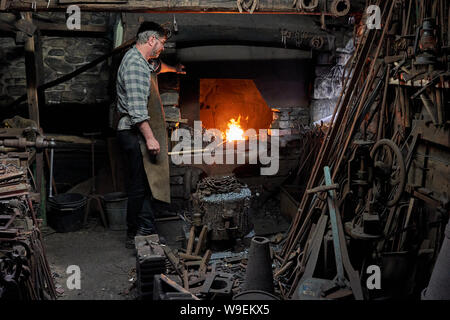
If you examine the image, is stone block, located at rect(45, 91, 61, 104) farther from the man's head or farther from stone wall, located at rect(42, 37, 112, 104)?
the man's head

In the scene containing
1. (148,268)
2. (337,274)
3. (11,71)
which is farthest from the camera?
(11,71)

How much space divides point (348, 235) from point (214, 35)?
357 cm

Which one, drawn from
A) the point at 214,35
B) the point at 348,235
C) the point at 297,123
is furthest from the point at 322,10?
the point at 348,235

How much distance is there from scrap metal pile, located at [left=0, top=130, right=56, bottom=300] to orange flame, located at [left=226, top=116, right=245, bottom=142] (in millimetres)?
3940

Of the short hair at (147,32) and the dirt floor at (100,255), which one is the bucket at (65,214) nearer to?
the dirt floor at (100,255)

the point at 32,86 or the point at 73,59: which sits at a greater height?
the point at 73,59

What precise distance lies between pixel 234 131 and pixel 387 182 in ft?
13.6

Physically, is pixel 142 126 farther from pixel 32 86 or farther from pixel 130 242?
pixel 32 86

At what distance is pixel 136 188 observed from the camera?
16.1ft

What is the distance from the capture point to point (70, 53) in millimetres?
6934

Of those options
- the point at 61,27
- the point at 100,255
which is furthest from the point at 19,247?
the point at 61,27

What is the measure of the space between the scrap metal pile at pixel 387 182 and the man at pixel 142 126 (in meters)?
1.69
